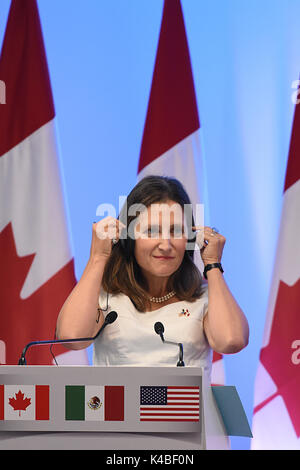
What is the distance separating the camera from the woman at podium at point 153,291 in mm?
1766

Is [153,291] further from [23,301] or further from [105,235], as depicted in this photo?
[23,301]

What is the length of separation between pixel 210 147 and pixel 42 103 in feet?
2.92

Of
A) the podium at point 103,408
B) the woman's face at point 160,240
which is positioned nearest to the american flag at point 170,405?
the podium at point 103,408

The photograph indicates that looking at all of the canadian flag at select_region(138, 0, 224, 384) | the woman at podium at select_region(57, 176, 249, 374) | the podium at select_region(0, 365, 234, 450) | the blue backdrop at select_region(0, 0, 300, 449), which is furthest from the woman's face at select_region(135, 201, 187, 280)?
the blue backdrop at select_region(0, 0, 300, 449)

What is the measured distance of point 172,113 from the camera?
3012 millimetres

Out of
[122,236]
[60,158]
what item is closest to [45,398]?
[122,236]

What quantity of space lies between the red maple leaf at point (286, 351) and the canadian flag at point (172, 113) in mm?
729

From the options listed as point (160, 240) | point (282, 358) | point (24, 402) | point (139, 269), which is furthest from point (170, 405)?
point (282, 358)

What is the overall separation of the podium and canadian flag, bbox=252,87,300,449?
1.68 m

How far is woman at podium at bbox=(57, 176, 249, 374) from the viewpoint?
177 cm

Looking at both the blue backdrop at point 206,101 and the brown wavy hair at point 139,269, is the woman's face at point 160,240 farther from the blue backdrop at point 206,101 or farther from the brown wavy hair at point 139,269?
the blue backdrop at point 206,101

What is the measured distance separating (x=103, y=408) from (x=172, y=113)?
2068 millimetres

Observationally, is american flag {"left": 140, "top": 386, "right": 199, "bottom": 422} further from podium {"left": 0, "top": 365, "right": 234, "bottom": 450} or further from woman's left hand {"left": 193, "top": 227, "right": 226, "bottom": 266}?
woman's left hand {"left": 193, "top": 227, "right": 226, "bottom": 266}

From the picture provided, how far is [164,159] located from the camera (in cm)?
299
